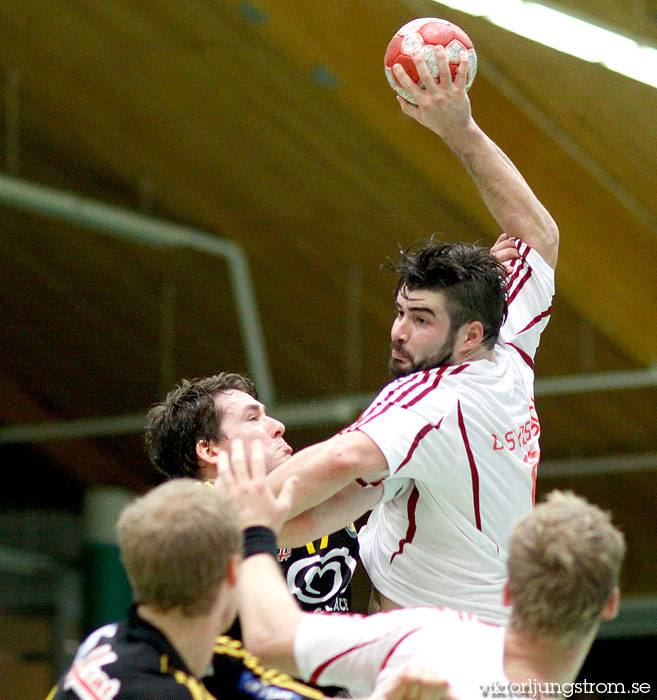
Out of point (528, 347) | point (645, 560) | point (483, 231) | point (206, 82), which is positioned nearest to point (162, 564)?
point (528, 347)

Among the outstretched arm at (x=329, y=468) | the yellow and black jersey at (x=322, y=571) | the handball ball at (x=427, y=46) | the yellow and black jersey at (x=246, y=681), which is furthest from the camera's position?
the handball ball at (x=427, y=46)

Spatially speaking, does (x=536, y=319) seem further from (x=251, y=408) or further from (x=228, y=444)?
(x=228, y=444)

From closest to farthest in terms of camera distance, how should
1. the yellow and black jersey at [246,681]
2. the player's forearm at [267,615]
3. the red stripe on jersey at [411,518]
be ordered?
1. the player's forearm at [267,615]
2. the yellow and black jersey at [246,681]
3. the red stripe on jersey at [411,518]

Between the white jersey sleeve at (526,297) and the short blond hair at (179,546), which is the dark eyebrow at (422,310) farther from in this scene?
the short blond hair at (179,546)

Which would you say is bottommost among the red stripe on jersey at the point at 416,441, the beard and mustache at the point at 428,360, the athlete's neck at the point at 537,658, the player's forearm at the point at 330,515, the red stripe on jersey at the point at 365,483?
the athlete's neck at the point at 537,658

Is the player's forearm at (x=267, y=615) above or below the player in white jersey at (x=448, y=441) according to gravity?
below

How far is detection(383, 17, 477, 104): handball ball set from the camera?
4.45 m

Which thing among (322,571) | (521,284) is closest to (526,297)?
(521,284)

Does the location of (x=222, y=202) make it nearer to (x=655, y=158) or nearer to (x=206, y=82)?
(x=206, y=82)

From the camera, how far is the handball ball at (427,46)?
4.45m

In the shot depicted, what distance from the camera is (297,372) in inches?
523

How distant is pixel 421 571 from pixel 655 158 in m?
5.60

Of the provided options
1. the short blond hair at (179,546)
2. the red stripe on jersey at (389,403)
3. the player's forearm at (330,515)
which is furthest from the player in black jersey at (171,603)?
the red stripe on jersey at (389,403)

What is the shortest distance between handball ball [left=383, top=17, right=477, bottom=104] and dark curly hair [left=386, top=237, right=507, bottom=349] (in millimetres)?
703
